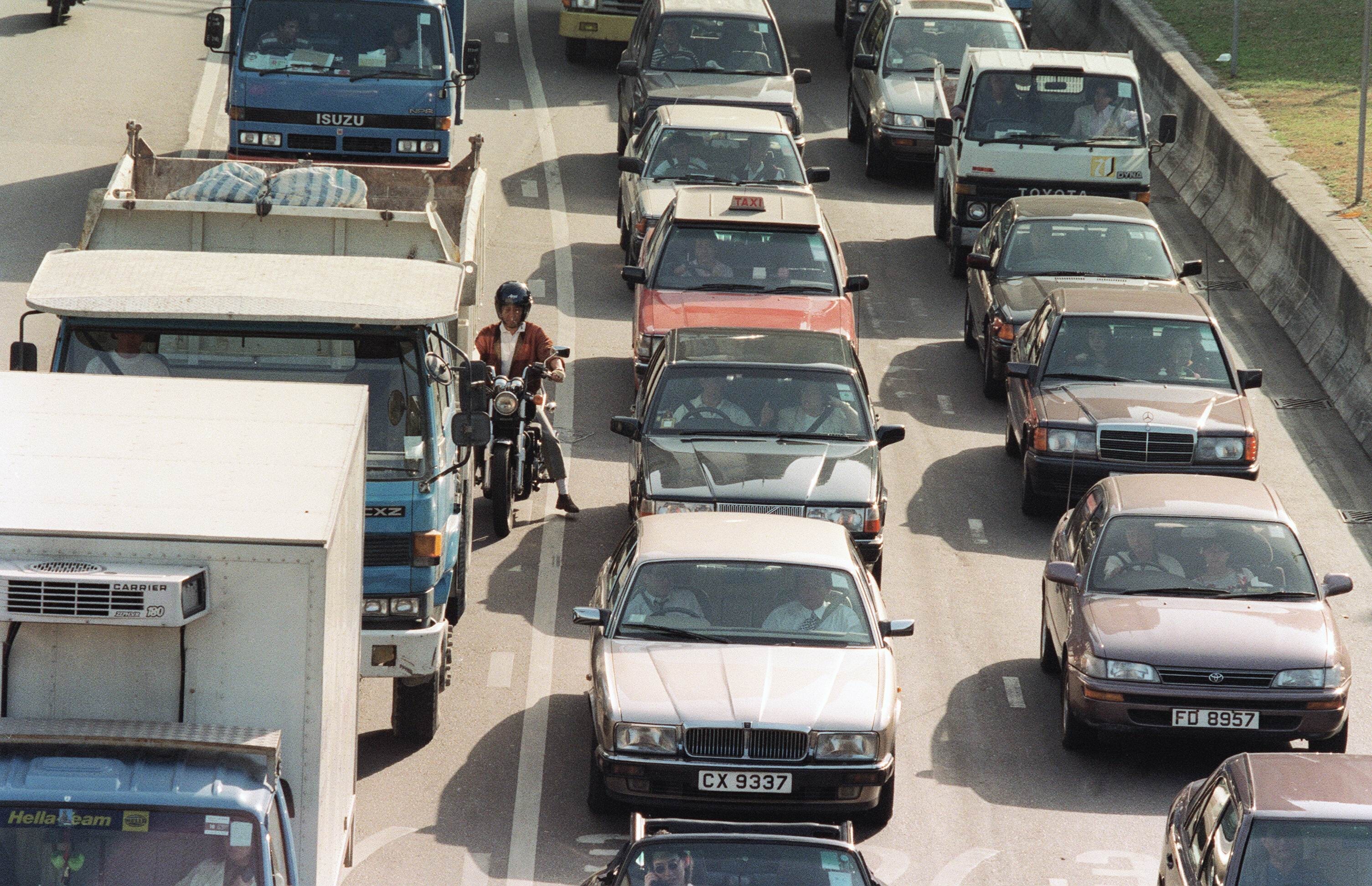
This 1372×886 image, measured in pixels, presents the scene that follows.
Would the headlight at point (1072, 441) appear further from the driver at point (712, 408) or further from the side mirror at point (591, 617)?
the side mirror at point (591, 617)

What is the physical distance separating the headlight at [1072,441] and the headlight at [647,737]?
6384mm

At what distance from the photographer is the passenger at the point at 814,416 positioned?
49.4 feet

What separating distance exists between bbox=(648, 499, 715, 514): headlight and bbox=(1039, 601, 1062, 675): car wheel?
7.57ft

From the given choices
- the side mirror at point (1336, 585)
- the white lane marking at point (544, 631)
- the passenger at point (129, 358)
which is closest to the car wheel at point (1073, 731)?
the side mirror at point (1336, 585)

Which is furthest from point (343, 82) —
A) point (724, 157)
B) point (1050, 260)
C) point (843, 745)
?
point (843, 745)

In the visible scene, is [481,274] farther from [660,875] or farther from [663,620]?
[660,875]

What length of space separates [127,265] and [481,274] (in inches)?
204

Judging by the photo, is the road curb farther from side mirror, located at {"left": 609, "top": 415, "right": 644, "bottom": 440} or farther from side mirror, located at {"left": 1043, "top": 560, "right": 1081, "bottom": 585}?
side mirror, located at {"left": 609, "top": 415, "right": 644, "bottom": 440}

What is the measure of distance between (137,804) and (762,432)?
8210 millimetres

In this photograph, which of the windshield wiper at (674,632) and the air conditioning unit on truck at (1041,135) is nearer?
the windshield wiper at (674,632)

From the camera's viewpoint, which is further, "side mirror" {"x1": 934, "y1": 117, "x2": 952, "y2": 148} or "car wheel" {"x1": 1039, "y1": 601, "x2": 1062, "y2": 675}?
"side mirror" {"x1": 934, "y1": 117, "x2": 952, "y2": 148}

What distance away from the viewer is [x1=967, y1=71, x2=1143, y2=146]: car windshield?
23.0 meters

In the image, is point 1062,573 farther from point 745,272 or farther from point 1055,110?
point 1055,110

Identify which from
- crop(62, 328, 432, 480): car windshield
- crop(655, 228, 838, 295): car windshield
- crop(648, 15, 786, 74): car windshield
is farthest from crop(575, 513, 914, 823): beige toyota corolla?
crop(648, 15, 786, 74): car windshield
